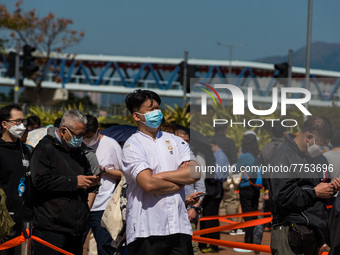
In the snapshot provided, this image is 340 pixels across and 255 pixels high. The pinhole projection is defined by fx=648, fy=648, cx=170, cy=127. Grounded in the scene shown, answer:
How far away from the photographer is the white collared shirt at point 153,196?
468cm

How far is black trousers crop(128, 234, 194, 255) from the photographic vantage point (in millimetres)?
4664

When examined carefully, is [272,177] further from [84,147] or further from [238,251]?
[238,251]

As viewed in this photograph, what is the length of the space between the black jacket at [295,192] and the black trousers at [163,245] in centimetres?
89

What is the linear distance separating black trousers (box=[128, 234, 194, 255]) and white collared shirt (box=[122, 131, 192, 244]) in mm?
40

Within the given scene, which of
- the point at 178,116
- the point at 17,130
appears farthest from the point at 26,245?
the point at 178,116

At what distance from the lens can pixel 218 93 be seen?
7699mm

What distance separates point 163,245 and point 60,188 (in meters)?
1.17

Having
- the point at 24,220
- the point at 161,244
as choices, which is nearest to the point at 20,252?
the point at 24,220

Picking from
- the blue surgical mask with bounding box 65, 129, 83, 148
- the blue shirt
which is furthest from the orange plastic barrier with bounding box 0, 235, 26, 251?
the blue shirt

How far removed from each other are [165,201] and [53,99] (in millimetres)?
63442

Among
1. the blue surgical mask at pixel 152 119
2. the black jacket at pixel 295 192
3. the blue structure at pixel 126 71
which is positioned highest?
the blue surgical mask at pixel 152 119

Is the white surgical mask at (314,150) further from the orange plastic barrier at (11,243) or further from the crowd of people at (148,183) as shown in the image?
the orange plastic barrier at (11,243)

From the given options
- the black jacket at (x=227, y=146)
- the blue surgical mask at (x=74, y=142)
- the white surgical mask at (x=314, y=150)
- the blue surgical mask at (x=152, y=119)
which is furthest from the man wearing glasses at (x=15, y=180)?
the black jacket at (x=227, y=146)

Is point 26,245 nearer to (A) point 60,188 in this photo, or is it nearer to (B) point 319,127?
(A) point 60,188
